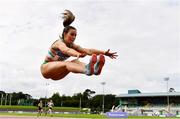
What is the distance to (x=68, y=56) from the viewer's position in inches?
370

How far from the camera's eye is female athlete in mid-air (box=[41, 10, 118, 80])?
9039 mm

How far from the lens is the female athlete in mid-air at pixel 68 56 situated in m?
9.04

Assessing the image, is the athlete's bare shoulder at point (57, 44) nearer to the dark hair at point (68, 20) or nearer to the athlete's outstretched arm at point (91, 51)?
the dark hair at point (68, 20)

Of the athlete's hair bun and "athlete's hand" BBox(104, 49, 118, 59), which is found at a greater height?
the athlete's hair bun

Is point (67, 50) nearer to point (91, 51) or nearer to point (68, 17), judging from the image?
point (91, 51)

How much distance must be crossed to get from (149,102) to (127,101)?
21.9 feet

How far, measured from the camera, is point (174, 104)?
8438cm

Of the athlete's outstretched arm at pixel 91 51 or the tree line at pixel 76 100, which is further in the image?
the tree line at pixel 76 100

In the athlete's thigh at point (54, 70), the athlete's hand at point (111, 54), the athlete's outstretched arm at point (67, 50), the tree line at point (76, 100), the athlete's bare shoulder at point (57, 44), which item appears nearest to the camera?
the athlete's outstretched arm at point (67, 50)

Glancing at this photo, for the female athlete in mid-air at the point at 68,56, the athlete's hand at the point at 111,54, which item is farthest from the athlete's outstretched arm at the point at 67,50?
the athlete's hand at the point at 111,54

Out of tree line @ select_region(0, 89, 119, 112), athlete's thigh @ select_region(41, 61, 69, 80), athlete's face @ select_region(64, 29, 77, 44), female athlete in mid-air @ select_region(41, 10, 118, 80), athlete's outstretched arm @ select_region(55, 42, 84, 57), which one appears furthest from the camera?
tree line @ select_region(0, 89, 119, 112)

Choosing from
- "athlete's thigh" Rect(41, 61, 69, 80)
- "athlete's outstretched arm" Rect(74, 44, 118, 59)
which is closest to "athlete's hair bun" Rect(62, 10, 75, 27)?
"athlete's outstretched arm" Rect(74, 44, 118, 59)

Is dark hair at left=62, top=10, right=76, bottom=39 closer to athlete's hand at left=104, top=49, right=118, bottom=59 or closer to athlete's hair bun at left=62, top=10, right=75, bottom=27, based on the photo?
athlete's hair bun at left=62, top=10, right=75, bottom=27

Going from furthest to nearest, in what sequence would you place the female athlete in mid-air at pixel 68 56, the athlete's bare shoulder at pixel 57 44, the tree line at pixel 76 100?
the tree line at pixel 76 100 < the athlete's bare shoulder at pixel 57 44 < the female athlete in mid-air at pixel 68 56
